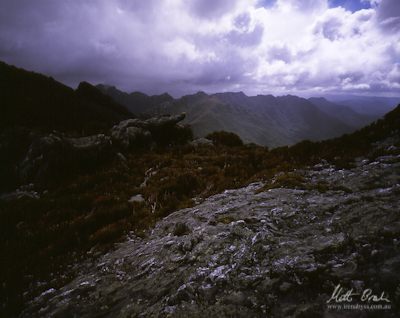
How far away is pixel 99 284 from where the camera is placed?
6.77 meters

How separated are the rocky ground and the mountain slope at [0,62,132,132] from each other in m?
20.7

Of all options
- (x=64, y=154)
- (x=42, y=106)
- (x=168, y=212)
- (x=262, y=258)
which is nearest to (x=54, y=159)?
(x=64, y=154)

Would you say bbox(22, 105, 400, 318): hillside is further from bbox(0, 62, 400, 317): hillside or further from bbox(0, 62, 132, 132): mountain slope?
bbox(0, 62, 132, 132): mountain slope

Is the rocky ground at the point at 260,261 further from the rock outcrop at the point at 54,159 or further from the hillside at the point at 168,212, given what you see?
the rock outcrop at the point at 54,159

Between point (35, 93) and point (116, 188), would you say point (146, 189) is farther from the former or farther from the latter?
point (35, 93)

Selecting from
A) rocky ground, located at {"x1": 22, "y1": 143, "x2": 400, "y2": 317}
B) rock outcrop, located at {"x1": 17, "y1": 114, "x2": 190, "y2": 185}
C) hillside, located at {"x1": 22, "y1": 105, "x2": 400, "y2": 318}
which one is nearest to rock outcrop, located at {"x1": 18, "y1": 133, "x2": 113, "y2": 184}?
rock outcrop, located at {"x1": 17, "y1": 114, "x2": 190, "y2": 185}

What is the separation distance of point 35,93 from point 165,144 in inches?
701

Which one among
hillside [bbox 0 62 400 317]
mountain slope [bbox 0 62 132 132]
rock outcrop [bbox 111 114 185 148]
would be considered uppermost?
mountain slope [bbox 0 62 132 132]

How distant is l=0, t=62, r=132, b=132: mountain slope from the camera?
80.3 ft

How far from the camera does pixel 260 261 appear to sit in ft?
19.2

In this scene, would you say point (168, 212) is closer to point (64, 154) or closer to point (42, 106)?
point (64, 154)

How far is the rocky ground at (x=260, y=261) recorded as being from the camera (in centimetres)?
473

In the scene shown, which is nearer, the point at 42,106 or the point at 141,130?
the point at 141,130

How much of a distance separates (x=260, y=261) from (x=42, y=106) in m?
29.7
